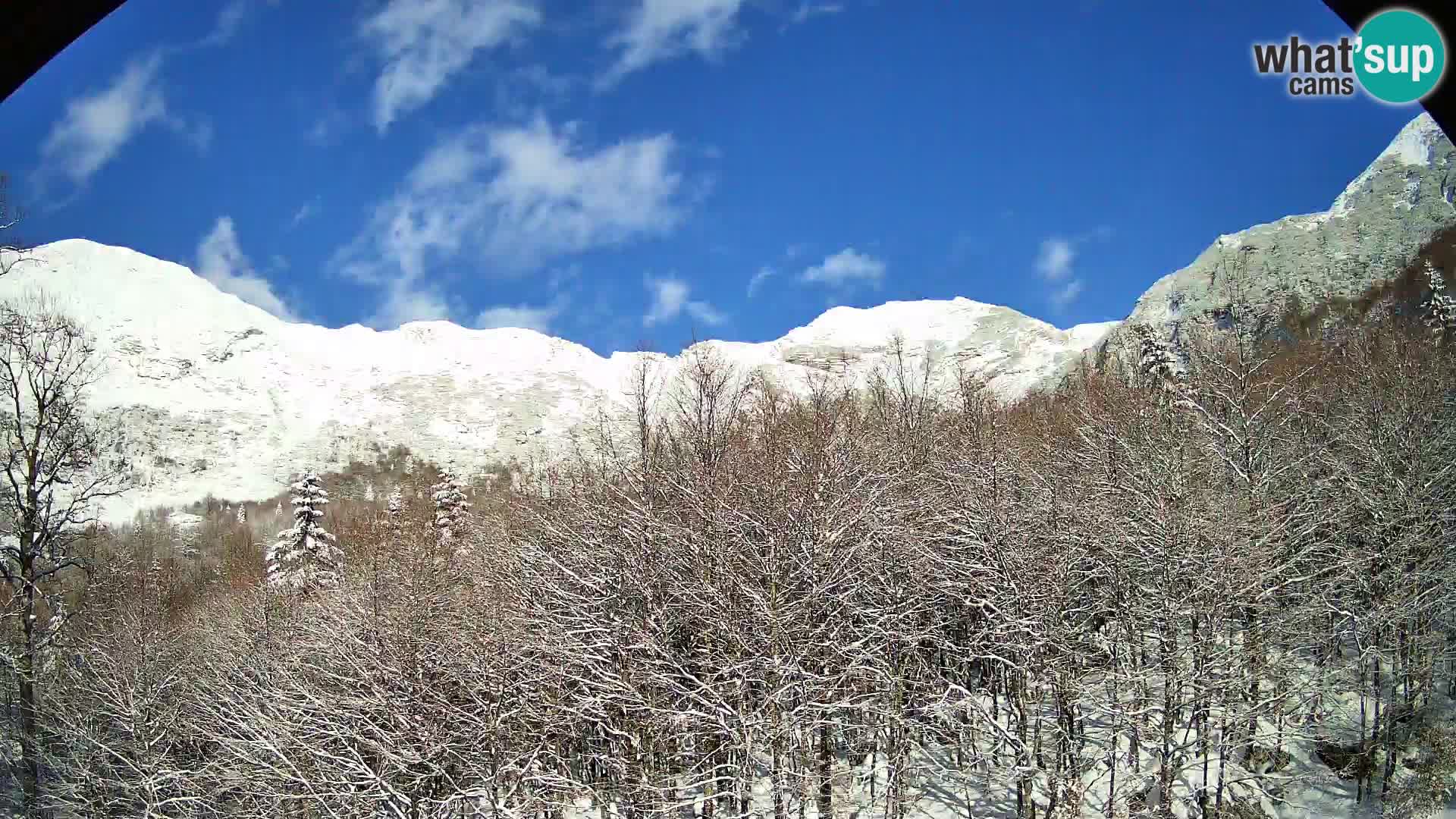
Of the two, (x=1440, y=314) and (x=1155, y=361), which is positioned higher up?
(x=1440, y=314)

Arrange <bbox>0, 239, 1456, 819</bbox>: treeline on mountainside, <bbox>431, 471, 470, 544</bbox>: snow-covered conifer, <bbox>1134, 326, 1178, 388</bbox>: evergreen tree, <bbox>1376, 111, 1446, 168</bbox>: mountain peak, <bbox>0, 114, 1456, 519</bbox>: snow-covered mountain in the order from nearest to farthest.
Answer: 1. <bbox>0, 239, 1456, 819</bbox>: treeline on mountainside
2. <bbox>1134, 326, 1178, 388</bbox>: evergreen tree
3. <bbox>431, 471, 470, 544</bbox>: snow-covered conifer
4. <bbox>0, 114, 1456, 519</bbox>: snow-covered mountain
5. <bbox>1376, 111, 1446, 168</bbox>: mountain peak

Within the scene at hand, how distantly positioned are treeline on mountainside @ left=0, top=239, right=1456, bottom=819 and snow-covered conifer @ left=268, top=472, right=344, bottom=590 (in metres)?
9.81

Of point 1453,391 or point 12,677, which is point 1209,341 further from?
point 12,677

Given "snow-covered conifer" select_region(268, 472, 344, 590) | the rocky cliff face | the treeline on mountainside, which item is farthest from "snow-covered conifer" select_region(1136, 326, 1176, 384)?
"snow-covered conifer" select_region(268, 472, 344, 590)

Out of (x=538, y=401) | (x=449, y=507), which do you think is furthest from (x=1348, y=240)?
(x=538, y=401)

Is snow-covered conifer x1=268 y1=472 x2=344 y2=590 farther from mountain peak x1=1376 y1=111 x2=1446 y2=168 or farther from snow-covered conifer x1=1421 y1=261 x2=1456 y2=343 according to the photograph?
mountain peak x1=1376 y1=111 x2=1446 y2=168

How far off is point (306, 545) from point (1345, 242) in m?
91.4

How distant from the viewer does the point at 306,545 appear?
3666 centimetres

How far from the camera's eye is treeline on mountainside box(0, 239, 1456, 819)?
16203 mm

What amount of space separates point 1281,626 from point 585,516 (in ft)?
52.7

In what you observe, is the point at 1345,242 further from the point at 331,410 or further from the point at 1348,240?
the point at 331,410

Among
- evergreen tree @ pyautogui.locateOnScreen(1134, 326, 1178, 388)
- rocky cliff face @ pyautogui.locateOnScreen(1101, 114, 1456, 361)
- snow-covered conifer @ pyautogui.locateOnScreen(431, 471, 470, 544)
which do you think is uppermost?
rocky cliff face @ pyautogui.locateOnScreen(1101, 114, 1456, 361)

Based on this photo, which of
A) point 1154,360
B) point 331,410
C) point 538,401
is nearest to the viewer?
point 1154,360

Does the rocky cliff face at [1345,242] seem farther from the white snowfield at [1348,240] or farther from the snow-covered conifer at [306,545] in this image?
the snow-covered conifer at [306,545]
